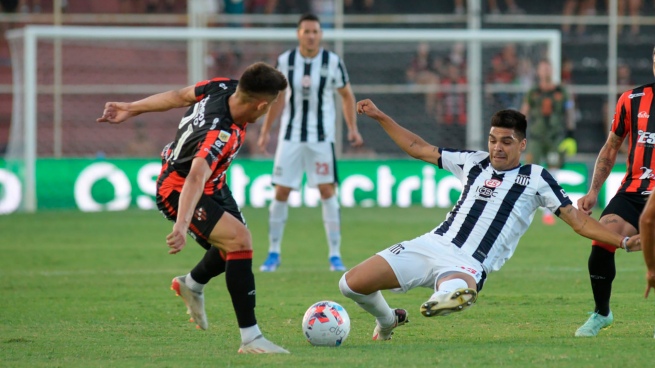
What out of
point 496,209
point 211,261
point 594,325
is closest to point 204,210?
point 211,261

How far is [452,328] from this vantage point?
24.9ft

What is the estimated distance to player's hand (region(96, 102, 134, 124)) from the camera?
282 inches

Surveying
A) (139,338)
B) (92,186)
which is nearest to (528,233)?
(92,186)

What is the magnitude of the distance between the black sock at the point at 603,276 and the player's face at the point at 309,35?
5.25 meters

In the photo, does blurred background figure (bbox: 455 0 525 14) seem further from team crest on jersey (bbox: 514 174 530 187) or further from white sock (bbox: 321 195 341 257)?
team crest on jersey (bbox: 514 174 530 187)

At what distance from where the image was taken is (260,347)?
21.0ft

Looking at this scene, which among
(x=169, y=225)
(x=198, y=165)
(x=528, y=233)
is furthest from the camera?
(x=169, y=225)

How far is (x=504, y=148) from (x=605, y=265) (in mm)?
1067

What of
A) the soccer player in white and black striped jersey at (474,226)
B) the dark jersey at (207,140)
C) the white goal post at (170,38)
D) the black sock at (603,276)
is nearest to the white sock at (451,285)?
the soccer player in white and black striped jersey at (474,226)

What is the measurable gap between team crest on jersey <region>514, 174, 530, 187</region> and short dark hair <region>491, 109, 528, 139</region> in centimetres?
25

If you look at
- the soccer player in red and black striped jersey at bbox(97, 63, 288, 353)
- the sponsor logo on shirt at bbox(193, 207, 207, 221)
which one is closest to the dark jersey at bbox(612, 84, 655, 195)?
the soccer player in red and black striped jersey at bbox(97, 63, 288, 353)

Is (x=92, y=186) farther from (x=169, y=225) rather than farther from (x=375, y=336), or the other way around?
(x=375, y=336)

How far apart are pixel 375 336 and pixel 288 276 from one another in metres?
3.98

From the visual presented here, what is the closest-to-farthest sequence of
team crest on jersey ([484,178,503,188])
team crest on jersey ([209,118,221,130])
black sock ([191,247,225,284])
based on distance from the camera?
team crest on jersey ([209,118,221,130]) < team crest on jersey ([484,178,503,188]) < black sock ([191,247,225,284])
